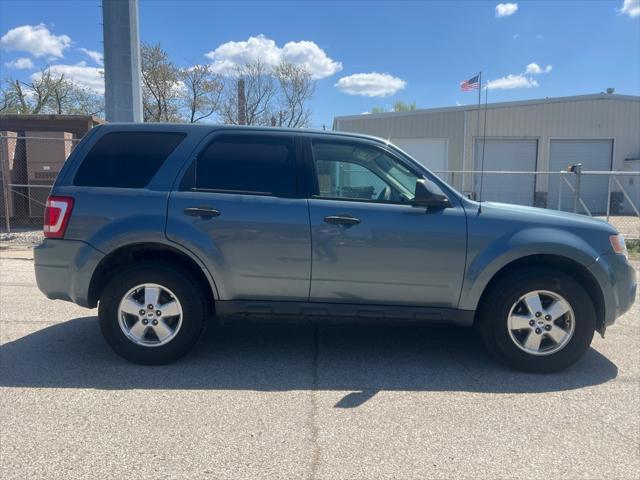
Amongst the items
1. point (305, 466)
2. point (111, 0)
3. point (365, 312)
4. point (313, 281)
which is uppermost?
point (111, 0)

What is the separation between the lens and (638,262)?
9977mm

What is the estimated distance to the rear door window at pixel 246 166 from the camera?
417cm

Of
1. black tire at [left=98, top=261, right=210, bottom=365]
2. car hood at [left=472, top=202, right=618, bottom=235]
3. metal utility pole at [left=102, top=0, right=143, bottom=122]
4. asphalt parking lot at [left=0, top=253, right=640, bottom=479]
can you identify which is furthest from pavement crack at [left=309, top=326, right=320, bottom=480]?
metal utility pole at [left=102, top=0, right=143, bottom=122]

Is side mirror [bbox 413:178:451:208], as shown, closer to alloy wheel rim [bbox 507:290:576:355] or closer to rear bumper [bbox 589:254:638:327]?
alloy wheel rim [bbox 507:290:576:355]

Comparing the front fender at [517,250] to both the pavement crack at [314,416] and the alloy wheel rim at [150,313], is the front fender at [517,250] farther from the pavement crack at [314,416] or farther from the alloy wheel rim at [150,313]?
the alloy wheel rim at [150,313]

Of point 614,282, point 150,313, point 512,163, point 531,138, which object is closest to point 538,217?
point 614,282

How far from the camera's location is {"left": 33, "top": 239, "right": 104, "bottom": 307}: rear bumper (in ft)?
13.4

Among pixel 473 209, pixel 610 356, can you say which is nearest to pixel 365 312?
pixel 473 209

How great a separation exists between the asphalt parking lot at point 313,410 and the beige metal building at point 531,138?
61.4 ft

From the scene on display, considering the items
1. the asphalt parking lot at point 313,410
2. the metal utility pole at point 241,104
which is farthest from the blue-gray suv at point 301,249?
the metal utility pole at point 241,104

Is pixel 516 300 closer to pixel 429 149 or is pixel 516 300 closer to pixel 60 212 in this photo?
pixel 60 212

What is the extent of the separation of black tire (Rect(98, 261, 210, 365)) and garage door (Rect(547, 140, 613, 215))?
70.1ft

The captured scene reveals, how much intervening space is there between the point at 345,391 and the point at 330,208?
144 centimetres

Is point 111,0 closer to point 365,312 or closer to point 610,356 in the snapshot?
point 365,312
